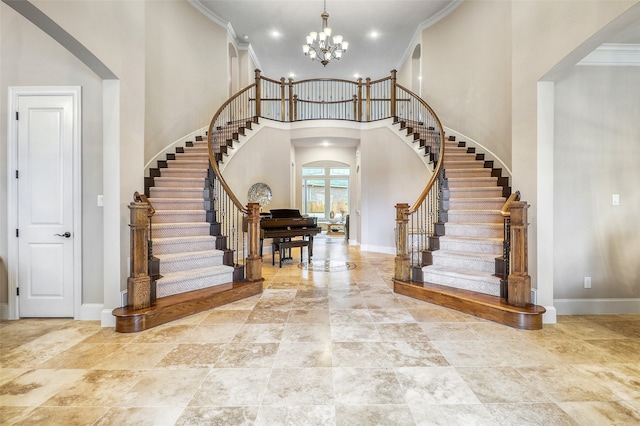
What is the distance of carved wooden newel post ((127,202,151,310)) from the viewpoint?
2.96 metres

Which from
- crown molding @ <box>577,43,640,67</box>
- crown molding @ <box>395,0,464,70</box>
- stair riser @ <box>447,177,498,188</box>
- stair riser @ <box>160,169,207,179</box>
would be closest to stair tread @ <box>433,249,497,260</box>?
stair riser @ <box>447,177,498,188</box>

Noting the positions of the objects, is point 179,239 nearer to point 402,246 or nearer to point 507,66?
point 402,246

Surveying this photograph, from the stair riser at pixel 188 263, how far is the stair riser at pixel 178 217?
2.78ft

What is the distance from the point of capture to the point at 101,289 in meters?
3.20

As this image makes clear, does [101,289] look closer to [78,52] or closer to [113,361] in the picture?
[113,361]

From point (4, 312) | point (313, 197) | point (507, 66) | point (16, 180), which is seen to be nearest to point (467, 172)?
point (507, 66)

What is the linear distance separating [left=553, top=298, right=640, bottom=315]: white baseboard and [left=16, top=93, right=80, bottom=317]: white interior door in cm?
540

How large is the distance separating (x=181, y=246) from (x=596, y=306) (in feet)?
16.6

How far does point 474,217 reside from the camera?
4410 mm

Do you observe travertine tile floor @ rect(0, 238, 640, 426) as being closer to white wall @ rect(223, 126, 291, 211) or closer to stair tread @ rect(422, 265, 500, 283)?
stair tread @ rect(422, 265, 500, 283)

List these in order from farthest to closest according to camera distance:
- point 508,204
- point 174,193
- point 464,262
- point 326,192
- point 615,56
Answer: point 326,192, point 174,193, point 464,262, point 615,56, point 508,204

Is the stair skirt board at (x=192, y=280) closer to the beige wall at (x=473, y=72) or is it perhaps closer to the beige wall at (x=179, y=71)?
the beige wall at (x=179, y=71)

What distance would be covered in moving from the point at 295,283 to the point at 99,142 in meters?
3.04

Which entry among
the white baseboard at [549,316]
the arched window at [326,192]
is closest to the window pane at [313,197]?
the arched window at [326,192]
